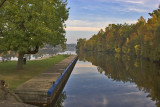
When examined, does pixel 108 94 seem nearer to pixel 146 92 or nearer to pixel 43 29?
pixel 146 92

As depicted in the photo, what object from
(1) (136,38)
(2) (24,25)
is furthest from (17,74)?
(1) (136,38)

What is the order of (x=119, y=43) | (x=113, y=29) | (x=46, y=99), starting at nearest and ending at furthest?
(x=46, y=99), (x=119, y=43), (x=113, y=29)

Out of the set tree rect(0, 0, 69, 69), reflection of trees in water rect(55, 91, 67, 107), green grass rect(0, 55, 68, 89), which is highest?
tree rect(0, 0, 69, 69)

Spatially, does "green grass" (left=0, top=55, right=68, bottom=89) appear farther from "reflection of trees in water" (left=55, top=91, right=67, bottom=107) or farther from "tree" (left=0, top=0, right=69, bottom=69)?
"reflection of trees in water" (left=55, top=91, right=67, bottom=107)

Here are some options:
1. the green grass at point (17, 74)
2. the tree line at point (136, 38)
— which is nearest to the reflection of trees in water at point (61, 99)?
the green grass at point (17, 74)

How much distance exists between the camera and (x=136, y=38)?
74.2 metres

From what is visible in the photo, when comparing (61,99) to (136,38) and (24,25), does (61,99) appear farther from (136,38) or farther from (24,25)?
(136,38)

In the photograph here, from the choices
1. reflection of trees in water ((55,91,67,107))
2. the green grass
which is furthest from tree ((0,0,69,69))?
reflection of trees in water ((55,91,67,107))

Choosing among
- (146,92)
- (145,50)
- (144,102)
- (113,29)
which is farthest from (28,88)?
(113,29)

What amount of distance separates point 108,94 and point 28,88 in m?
8.48

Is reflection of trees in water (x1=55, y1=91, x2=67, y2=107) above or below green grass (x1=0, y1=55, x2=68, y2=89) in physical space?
below

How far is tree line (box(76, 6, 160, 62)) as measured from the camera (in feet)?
162

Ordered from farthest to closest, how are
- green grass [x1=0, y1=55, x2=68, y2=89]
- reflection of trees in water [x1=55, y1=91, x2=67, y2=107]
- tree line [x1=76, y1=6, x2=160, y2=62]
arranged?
tree line [x1=76, y1=6, x2=160, y2=62]
green grass [x1=0, y1=55, x2=68, y2=89]
reflection of trees in water [x1=55, y1=91, x2=67, y2=107]

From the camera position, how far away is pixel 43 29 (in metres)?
21.8
